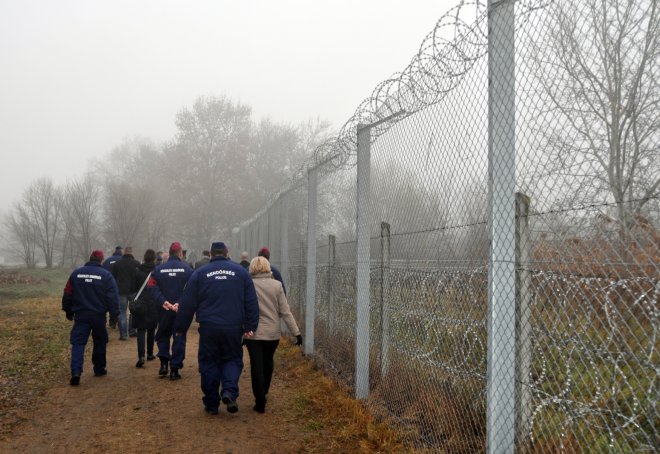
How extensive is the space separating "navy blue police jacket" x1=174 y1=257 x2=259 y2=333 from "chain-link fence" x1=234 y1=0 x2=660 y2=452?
5.17 ft

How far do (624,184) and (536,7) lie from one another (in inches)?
41.0

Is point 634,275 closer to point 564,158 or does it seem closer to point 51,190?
point 564,158

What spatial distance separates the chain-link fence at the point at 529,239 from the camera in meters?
2.30

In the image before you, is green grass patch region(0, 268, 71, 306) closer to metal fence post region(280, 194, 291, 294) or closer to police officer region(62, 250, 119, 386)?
metal fence post region(280, 194, 291, 294)

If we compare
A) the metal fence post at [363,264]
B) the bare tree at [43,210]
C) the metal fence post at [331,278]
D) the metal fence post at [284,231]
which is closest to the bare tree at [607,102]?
the metal fence post at [363,264]

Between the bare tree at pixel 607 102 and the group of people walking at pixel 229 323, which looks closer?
the bare tree at pixel 607 102

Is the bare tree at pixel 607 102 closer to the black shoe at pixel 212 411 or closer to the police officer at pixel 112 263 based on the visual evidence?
the black shoe at pixel 212 411

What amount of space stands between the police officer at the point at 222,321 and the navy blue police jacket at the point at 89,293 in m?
2.27

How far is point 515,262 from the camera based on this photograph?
9.89ft

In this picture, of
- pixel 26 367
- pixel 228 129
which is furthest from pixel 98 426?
pixel 228 129

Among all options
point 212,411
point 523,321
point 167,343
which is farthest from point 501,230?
point 167,343

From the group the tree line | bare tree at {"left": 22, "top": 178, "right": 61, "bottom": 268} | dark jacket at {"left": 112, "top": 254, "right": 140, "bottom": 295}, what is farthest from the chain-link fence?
bare tree at {"left": 22, "top": 178, "right": 61, "bottom": 268}

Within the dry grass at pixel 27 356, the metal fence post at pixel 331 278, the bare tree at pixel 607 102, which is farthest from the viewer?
the metal fence post at pixel 331 278

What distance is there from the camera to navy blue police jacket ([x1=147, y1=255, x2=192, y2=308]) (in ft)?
26.9
